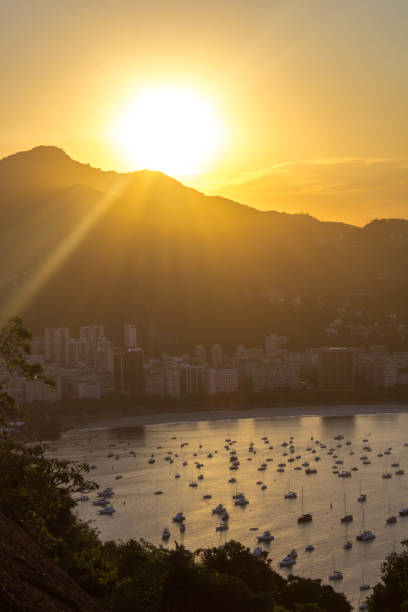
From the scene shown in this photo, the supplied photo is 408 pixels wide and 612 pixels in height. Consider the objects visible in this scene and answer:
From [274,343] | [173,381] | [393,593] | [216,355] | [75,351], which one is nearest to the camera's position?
[393,593]

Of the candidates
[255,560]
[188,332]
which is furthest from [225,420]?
[255,560]

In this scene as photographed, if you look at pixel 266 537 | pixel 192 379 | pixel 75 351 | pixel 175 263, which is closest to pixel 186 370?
pixel 192 379

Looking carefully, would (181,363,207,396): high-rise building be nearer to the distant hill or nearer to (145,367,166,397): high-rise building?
(145,367,166,397): high-rise building

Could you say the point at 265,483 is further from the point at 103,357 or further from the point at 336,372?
the point at 103,357

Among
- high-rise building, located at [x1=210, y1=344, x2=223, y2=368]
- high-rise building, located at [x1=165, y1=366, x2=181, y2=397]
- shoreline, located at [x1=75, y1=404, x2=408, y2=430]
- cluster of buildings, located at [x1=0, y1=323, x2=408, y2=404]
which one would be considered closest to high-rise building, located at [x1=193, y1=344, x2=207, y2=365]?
cluster of buildings, located at [x1=0, y1=323, x2=408, y2=404]

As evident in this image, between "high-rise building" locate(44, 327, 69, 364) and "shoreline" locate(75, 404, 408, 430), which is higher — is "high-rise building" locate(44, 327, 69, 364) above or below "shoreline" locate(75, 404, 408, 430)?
above

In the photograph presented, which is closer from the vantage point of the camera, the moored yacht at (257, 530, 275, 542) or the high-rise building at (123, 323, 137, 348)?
the moored yacht at (257, 530, 275, 542)

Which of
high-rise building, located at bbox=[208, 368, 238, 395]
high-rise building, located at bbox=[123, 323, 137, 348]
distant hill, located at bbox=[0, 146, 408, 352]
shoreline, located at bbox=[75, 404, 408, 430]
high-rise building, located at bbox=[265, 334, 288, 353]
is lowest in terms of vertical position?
shoreline, located at bbox=[75, 404, 408, 430]
